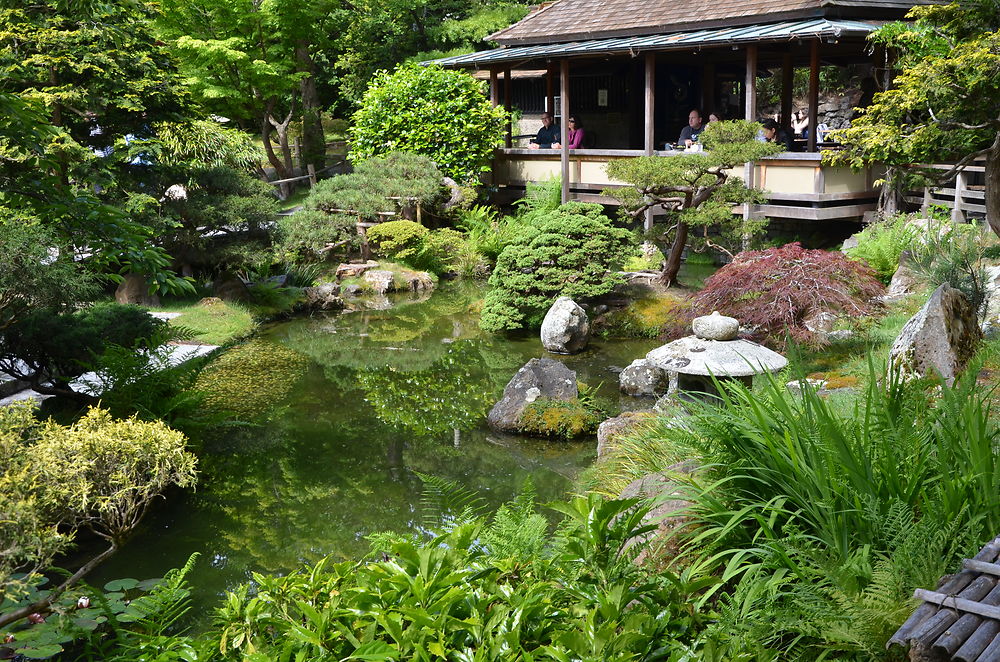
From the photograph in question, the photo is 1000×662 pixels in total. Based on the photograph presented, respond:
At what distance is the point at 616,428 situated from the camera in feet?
26.1

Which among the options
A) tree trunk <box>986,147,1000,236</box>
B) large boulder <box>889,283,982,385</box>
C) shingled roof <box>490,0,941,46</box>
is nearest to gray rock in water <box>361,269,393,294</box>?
shingled roof <box>490,0,941,46</box>

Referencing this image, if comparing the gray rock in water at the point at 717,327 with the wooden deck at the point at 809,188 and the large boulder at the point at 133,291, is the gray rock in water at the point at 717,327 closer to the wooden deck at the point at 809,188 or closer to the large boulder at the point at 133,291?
the wooden deck at the point at 809,188

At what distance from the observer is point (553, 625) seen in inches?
119

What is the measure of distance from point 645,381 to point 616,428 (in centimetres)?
226

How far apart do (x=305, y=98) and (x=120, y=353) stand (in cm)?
1897

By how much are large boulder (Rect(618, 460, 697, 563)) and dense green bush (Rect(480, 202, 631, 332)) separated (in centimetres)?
799

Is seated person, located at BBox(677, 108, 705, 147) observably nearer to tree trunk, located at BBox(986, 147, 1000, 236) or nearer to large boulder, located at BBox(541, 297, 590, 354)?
large boulder, located at BBox(541, 297, 590, 354)

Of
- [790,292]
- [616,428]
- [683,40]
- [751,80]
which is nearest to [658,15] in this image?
[683,40]

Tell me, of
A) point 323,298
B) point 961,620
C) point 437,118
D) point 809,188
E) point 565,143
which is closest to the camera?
point 961,620

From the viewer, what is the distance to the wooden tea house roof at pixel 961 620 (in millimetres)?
2648

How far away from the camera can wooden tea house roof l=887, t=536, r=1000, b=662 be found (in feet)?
8.69

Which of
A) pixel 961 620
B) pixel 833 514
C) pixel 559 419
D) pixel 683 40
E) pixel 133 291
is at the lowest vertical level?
pixel 559 419

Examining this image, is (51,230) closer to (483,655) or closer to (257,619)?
(257,619)

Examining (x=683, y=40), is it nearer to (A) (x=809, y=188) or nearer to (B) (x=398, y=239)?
(A) (x=809, y=188)
